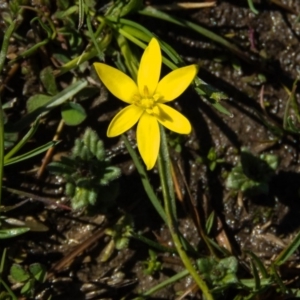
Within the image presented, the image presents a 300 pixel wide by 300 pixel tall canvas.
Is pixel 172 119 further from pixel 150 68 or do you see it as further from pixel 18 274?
pixel 18 274

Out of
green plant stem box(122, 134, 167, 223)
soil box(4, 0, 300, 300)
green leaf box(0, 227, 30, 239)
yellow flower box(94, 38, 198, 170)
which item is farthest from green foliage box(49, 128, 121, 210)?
yellow flower box(94, 38, 198, 170)

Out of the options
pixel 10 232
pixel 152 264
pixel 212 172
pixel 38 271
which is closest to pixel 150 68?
pixel 212 172

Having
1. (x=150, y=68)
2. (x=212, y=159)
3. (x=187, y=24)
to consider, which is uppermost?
(x=187, y=24)

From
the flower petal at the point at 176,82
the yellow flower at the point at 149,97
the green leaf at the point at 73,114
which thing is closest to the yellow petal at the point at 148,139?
the yellow flower at the point at 149,97

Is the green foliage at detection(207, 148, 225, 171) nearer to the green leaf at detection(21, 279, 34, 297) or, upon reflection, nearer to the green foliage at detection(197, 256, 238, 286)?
the green foliage at detection(197, 256, 238, 286)

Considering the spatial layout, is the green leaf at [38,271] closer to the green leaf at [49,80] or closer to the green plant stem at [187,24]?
the green leaf at [49,80]

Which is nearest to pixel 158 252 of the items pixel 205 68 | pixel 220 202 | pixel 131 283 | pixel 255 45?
pixel 131 283

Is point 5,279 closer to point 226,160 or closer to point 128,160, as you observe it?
point 128,160
